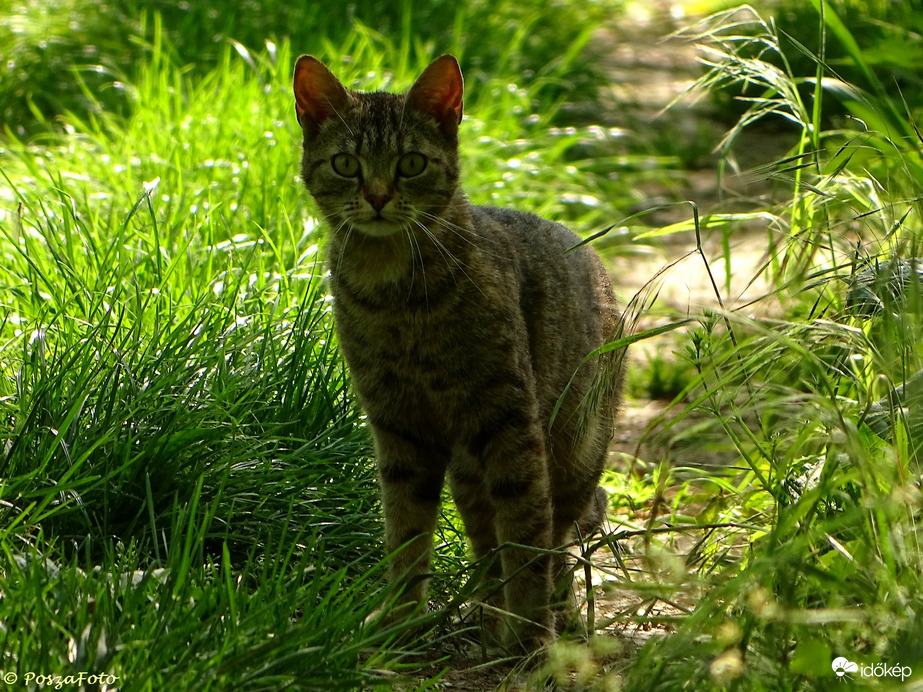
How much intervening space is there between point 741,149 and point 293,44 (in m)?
2.97

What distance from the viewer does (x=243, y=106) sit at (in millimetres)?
5129

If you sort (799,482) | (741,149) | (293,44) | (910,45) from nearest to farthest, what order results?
(799,482), (910,45), (293,44), (741,149)

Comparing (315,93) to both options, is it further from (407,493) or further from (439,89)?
(407,493)

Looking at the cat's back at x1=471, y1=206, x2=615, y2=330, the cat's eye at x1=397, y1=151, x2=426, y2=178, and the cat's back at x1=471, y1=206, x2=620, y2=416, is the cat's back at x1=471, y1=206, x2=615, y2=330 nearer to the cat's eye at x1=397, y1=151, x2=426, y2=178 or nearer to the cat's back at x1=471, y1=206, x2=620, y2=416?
the cat's back at x1=471, y1=206, x2=620, y2=416

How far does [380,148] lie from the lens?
9.27ft


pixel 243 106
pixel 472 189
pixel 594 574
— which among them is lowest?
pixel 594 574

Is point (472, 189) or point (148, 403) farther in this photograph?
point (472, 189)

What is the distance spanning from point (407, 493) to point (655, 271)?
3183mm

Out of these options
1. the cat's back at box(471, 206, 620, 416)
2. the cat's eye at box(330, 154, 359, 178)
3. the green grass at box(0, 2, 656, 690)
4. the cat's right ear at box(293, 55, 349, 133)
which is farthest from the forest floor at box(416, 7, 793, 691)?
the cat's right ear at box(293, 55, 349, 133)

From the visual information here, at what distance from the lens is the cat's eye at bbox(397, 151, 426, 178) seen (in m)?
2.84

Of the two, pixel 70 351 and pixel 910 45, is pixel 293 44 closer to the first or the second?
pixel 70 351

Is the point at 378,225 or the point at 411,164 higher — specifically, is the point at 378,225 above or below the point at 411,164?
below

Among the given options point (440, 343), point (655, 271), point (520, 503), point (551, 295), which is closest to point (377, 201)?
point (440, 343)

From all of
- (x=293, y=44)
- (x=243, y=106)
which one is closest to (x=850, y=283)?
(x=243, y=106)
